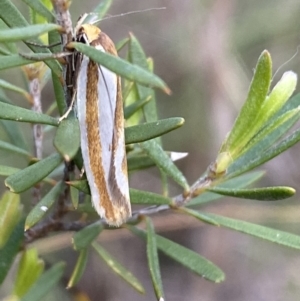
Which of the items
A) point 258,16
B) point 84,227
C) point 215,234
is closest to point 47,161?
point 84,227

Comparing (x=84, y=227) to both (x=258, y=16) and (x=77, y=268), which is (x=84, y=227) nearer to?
(x=77, y=268)

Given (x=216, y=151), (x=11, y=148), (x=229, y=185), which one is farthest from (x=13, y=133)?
(x=216, y=151)

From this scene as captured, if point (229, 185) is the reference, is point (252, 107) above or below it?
above

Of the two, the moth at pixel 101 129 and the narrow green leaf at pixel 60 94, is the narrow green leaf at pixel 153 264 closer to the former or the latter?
the moth at pixel 101 129

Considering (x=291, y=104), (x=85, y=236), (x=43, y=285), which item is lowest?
(x=43, y=285)

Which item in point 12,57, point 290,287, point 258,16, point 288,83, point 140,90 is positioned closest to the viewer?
point 12,57

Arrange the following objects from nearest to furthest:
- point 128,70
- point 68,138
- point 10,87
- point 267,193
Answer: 1. point 128,70
2. point 68,138
3. point 267,193
4. point 10,87

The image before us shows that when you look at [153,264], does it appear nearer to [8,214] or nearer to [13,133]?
[8,214]
